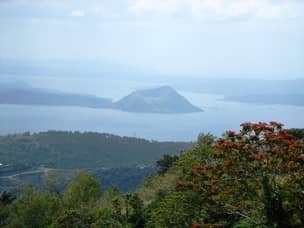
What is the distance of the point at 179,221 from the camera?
50.8 ft

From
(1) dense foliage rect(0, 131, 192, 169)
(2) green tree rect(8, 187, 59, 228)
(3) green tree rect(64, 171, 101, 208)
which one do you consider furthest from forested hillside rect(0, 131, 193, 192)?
(2) green tree rect(8, 187, 59, 228)

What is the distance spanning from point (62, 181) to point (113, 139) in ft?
97.0

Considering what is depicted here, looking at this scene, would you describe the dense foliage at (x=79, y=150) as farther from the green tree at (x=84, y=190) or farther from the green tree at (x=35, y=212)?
the green tree at (x=35, y=212)

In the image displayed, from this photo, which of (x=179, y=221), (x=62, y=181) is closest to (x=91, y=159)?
(x=62, y=181)

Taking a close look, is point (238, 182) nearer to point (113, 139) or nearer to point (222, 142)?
point (222, 142)

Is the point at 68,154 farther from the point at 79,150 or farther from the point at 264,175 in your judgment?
the point at 264,175

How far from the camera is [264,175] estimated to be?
10.4 m

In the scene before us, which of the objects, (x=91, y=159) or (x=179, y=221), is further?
(x=91, y=159)

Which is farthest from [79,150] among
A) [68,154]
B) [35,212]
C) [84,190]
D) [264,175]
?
[264,175]

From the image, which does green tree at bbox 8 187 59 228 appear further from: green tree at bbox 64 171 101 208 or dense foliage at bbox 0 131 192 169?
dense foliage at bbox 0 131 192 169

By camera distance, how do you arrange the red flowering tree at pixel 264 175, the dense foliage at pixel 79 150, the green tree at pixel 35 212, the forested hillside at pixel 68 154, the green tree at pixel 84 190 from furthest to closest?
the dense foliage at pixel 79 150 → the forested hillside at pixel 68 154 → the green tree at pixel 84 190 → the green tree at pixel 35 212 → the red flowering tree at pixel 264 175

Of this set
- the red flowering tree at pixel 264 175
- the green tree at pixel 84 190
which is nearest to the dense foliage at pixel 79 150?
the green tree at pixel 84 190

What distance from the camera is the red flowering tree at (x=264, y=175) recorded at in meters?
10.3

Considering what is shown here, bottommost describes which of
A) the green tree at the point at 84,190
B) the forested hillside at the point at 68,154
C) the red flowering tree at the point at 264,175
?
the forested hillside at the point at 68,154
